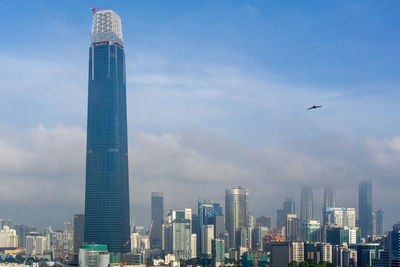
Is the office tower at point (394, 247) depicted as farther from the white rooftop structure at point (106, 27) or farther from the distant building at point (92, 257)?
the white rooftop structure at point (106, 27)

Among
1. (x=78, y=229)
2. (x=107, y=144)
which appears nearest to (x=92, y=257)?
(x=107, y=144)

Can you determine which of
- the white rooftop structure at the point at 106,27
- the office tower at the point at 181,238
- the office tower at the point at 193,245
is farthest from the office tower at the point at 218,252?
the white rooftop structure at the point at 106,27

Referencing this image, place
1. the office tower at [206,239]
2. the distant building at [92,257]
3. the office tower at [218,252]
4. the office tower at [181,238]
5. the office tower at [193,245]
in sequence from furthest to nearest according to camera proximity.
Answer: the office tower at [206,239] < the office tower at [193,245] < the office tower at [181,238] < the office tower at [218,252] < the distant building at [92,257]

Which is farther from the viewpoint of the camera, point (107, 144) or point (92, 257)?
point (107, 144)

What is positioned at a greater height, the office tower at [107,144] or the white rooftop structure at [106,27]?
the white rooftop structure at [106,27]

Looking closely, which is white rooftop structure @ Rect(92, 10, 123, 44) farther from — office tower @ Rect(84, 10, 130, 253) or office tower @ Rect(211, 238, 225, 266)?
office tower @ Rect(211, 238, 225, 266)

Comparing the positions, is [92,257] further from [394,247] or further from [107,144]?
[394,247]

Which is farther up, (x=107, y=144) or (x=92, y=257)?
(x=107, y=144)
